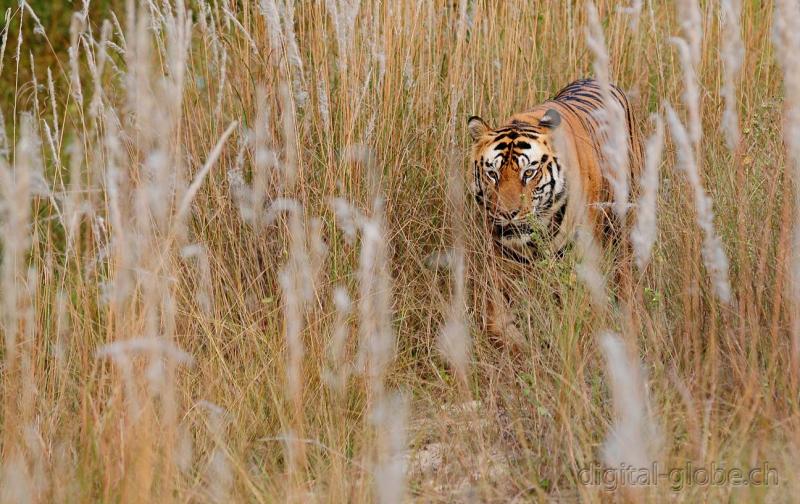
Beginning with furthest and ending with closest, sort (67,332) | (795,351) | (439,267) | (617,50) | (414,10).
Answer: (617,50) → (414,10) → (439,267) → (67,332) → (795,351)

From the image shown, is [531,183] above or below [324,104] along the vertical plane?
below

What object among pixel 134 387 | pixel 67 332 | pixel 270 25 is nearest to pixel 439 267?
pixel 270 25

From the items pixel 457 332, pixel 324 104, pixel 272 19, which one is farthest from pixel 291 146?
pixel 457 332

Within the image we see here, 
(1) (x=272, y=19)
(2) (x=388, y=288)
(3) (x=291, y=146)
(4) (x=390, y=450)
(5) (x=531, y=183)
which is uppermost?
(1) (x=272, y=19)

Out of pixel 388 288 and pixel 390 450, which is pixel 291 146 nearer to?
pixel 388 288

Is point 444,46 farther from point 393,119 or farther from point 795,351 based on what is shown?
point 795,351

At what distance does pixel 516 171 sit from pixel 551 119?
0.72ft

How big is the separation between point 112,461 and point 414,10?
2.25 metres

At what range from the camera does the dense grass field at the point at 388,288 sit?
2.02 m

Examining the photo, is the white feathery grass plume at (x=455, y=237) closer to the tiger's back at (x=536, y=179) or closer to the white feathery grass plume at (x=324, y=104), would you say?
the tiger's back at (x=536, y=179)

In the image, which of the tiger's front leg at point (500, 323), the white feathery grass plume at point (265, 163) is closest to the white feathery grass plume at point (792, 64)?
the tiger's front leg at point (500, 323)

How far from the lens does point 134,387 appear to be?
7.04ft

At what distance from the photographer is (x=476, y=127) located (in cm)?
354

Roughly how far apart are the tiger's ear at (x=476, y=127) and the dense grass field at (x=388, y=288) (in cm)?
16
